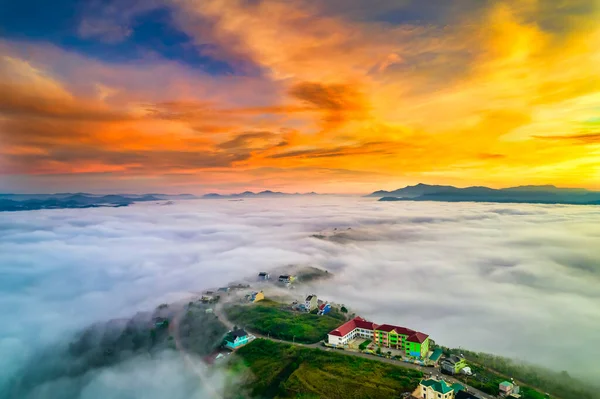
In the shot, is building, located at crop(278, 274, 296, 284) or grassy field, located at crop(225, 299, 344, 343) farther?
building, located at crop(278, 274, 296, 284)

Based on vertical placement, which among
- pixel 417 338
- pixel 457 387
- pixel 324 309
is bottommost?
pixel 324 309

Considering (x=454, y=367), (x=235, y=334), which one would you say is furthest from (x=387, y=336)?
(x=235, y=334)

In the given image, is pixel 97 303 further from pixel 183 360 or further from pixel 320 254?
pixel 320 254

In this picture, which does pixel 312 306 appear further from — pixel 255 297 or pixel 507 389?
pixel 507 389

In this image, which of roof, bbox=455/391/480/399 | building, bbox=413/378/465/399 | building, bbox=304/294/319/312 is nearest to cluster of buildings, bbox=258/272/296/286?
building, bbox=304/294/319/312

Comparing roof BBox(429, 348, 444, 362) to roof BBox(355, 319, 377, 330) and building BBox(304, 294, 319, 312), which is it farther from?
building BBox(304, 294, 319, 312)

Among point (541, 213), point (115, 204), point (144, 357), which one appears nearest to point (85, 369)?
point (144, 357)
